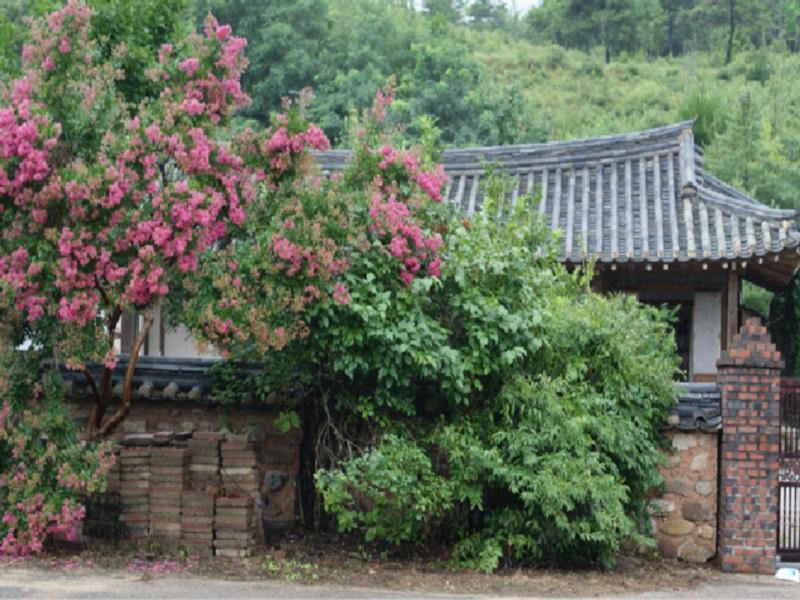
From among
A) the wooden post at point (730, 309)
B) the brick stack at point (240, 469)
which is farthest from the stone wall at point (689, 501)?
the wooden post at point (730, 309)

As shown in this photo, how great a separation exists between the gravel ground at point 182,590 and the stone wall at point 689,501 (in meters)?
1.20

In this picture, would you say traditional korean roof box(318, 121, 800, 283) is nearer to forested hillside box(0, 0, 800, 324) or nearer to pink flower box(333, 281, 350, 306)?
forested hillside box(0, 0, 800, 324)

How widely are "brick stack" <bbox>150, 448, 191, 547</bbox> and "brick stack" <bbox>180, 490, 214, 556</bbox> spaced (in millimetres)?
91

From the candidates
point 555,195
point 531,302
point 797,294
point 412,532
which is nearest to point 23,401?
point 412,532

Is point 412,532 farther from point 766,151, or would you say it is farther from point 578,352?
point 766,151

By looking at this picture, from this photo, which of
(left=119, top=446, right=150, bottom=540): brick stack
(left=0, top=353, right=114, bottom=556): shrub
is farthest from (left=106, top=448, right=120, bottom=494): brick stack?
(left=0, top=353, right=114, bottom=556): shrub

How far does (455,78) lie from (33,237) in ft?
85.9

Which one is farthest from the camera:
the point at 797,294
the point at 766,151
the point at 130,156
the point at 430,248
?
the point at 766,151

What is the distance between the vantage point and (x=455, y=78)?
35.8 meters

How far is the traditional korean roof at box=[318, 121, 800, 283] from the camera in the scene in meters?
16.7

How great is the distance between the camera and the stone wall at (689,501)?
40.3ft

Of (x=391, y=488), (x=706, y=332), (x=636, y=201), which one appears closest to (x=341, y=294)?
(x=391, y=488)

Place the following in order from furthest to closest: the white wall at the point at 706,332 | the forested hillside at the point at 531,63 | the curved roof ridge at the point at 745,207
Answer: the forested hillside at the point at 531,63
the white wall at the point at 706,332
the curved roof ridge at the point at 745,207

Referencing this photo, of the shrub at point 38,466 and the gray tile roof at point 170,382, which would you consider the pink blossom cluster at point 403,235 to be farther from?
the shrub at point 38,466
